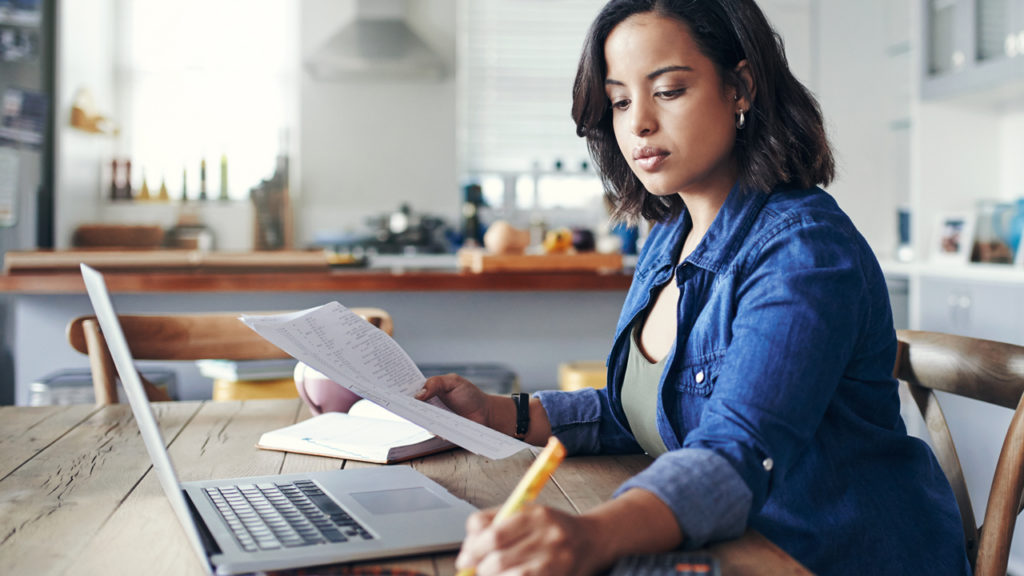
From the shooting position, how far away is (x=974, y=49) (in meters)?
2.96

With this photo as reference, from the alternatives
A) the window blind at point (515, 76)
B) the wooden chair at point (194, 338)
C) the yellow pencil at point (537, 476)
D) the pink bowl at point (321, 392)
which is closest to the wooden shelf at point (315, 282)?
the wooden chair at point (194, 338)

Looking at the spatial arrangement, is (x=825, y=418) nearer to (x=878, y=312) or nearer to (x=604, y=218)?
(x=878, y=312)

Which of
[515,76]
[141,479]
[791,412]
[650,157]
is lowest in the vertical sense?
[141,479]

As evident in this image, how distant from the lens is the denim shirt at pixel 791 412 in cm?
76

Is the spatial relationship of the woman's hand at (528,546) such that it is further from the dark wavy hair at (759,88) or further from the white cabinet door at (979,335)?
the white cabinet door at (979,335)

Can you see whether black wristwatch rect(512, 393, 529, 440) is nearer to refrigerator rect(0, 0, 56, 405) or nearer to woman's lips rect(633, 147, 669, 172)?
woman's lips rect(633, 147, 669, 172)

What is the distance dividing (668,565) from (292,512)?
1.16 feet

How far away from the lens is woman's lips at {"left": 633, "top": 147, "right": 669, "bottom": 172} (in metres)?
1.04

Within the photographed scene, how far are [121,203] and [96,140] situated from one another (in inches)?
14.9

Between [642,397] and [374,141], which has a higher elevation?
[374,141]

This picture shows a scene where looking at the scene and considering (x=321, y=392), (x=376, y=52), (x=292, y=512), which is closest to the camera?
(x=292, y=512)

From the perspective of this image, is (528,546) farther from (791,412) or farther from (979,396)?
(979,396)

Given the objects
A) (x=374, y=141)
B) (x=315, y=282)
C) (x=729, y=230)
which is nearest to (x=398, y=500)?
(x=729, y=230)

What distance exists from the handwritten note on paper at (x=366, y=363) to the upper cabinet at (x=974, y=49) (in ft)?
8.30
